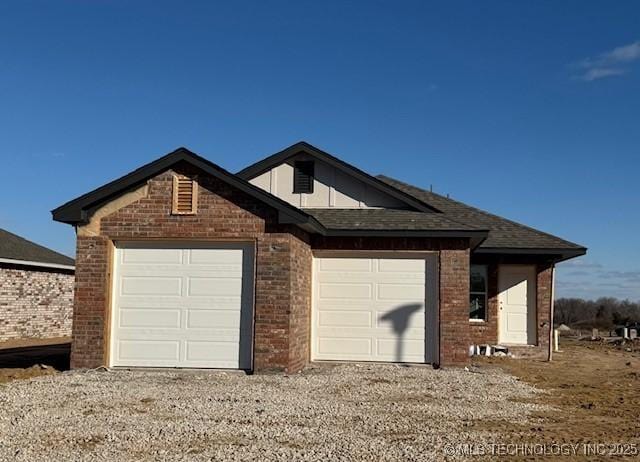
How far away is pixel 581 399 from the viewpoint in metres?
10.7

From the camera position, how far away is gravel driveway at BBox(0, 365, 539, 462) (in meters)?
6.76

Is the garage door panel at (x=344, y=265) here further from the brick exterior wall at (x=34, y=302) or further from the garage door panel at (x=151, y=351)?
the brick exterior wall at (x=34, y=302)

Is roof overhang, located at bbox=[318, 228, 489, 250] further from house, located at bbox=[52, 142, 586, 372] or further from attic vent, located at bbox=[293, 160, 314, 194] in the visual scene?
attic vent, located at bbox=[293, 160, 314, 194]

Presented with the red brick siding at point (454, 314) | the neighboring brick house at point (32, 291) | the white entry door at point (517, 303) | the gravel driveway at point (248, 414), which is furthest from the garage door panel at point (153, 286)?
the neighboring brick house at point (32, 291)

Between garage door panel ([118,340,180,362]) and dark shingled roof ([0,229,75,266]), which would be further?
dark shingled roof ([0,229,75,266])

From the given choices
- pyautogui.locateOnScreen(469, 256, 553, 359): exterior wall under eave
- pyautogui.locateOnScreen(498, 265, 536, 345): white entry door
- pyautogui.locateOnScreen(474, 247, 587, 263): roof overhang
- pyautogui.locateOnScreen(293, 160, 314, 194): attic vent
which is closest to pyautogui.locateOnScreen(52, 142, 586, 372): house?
pyautogui.locateOnScreen(293, 160, 314, 194): attic vent

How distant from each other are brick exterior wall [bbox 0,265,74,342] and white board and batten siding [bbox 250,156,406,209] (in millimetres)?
11223

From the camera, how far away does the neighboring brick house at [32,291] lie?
22234 millimetres

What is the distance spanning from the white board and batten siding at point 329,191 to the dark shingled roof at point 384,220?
265 mm

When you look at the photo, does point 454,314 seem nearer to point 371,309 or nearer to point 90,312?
point 371,309

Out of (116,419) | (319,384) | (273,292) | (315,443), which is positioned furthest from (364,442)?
(273,292)

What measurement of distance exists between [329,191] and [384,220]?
1.94 metres

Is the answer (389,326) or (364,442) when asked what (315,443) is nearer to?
(364,442)

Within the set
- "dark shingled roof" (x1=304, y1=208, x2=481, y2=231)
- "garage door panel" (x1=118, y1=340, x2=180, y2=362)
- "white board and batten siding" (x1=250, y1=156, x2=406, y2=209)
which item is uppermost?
"white board and batten siding" (x1=250, y1=156, x2=406, y2=209)
